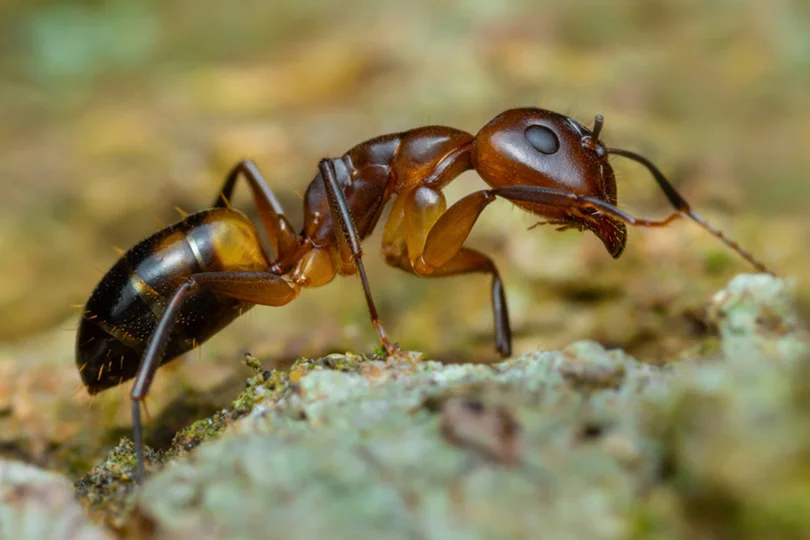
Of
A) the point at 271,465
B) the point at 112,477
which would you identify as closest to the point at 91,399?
the point at 112,477

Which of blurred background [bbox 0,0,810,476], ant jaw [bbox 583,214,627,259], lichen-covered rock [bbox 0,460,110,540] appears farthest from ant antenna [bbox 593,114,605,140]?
lichen-covered rock [bbox 0,460,110,540]

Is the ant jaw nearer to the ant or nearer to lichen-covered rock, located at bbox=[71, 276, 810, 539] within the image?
the ant

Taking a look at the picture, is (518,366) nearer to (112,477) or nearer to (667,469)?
(667,469)

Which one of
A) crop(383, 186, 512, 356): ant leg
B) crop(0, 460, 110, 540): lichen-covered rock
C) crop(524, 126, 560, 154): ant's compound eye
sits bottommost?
crop(383, 186, 512, 356): ant leg

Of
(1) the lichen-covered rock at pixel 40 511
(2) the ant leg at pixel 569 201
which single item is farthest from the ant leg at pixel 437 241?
(1) the lichen-covered rock at pixel 40 511

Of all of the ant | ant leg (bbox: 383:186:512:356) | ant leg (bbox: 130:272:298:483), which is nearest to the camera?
ant leg (bbox: 130:272:298:483)

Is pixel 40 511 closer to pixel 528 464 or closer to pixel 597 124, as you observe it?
pixel 528 464

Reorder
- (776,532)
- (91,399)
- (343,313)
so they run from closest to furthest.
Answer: (776,532)
(91,399)
(343,313)

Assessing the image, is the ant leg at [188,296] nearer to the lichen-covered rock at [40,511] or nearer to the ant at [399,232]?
the ant at [399,232]
